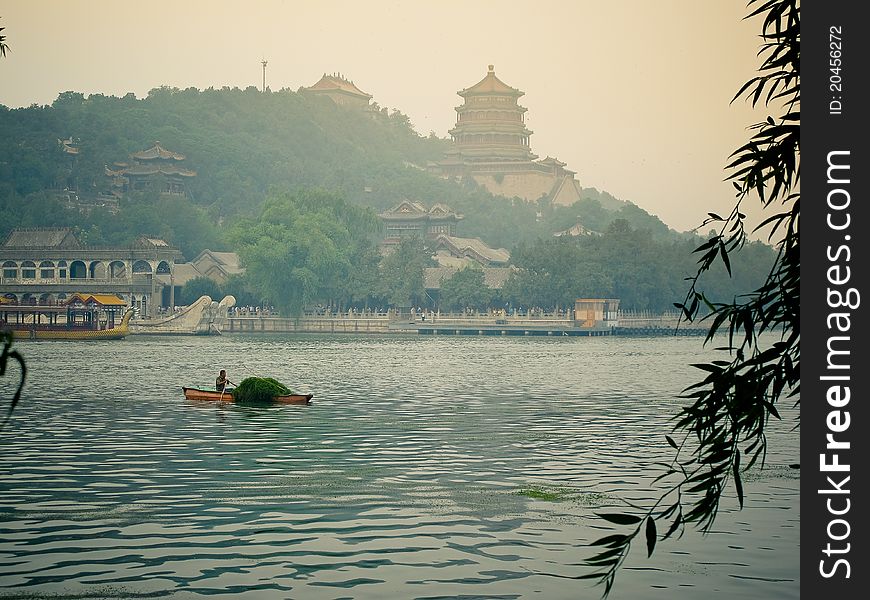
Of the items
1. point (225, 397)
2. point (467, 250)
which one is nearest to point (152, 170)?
point (467, 250)

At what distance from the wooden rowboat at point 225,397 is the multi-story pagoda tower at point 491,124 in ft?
326

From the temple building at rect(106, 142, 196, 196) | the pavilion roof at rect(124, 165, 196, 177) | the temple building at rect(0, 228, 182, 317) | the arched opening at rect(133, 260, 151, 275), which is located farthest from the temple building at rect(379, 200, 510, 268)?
the temple building at rect(106, 142, 196, 196)

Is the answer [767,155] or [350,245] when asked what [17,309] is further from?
[767,155]

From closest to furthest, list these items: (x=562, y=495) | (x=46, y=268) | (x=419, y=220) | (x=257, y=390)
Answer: (x=562, y=495) < (x=257, y=390) < (x=46, y=268) < (x=419, y=220)

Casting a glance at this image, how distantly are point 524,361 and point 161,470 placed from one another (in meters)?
31.5

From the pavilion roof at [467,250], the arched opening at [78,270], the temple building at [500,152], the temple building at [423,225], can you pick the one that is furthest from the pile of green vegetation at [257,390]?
the temple building at [500,152]

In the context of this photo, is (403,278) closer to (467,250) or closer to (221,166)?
(467,250)

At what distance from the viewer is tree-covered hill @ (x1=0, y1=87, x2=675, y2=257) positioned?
Answer: 302ft

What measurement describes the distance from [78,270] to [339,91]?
268 feet

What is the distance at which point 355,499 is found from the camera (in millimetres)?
13977

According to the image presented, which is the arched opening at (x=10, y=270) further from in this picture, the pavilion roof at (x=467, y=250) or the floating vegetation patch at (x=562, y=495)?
the floating vegetation patch at (x=562, y=495)

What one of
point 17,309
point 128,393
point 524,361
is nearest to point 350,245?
point 17,309

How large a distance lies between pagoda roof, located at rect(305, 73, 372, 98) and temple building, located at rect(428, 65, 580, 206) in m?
33.1

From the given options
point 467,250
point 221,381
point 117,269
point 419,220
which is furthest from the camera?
point 419,220
